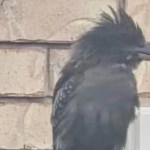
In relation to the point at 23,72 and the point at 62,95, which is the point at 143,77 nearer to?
the point at 23,72

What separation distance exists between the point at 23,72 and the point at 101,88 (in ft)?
2.18

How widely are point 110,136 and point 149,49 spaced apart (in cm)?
27

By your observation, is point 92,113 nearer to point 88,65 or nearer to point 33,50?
point 88,65

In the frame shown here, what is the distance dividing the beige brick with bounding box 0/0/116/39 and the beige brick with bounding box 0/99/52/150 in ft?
0.73

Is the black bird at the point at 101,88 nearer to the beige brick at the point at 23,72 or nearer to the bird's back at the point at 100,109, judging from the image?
the bird's back at the point at 100,109

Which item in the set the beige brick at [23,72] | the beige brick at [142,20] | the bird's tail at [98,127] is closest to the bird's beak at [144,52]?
the bird's tail at [98,127]

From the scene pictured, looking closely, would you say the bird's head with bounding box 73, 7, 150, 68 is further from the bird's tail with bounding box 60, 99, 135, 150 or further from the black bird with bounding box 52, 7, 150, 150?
the bird's tail with bounding box 60, 99, 135, 150

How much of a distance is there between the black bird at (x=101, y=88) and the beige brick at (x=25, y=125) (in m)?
0.54

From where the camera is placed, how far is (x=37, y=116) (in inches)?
148

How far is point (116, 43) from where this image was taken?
3.15m

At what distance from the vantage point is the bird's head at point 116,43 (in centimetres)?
315

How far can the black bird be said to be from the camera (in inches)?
122

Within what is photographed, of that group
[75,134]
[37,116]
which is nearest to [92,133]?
[75,134]

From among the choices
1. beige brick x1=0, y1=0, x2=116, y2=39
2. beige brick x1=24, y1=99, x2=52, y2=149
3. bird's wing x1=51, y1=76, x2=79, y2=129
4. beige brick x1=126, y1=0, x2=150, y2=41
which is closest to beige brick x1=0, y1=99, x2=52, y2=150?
beige brick x1=24, y1=99, x2=52, y2=149
